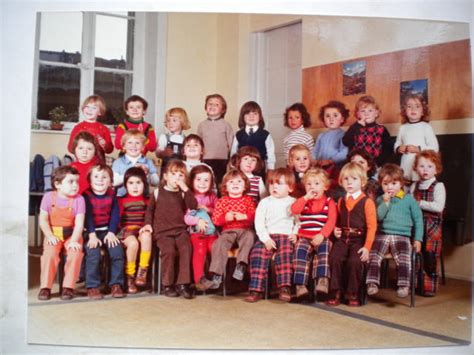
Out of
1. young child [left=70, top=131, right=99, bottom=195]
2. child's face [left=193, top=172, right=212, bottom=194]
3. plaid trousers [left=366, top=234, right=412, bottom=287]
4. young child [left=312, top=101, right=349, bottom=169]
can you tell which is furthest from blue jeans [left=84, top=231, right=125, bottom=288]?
plaid trousers [left=366, top=234, right=412, bottom=287]

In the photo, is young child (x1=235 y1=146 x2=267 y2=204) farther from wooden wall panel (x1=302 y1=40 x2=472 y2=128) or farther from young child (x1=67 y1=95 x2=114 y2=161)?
young child (x1=67 y1=95 x2=114 y2=161)

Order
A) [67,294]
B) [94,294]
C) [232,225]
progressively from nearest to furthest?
1. [67,294]
2. [94,294]
3. [232,225]

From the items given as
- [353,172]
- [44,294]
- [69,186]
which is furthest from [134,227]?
[353,172]

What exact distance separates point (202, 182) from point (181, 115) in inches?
10.5

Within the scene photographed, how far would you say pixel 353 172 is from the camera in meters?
1.89

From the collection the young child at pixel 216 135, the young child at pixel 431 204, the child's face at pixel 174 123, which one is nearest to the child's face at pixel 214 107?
the young child at pixel 216 135

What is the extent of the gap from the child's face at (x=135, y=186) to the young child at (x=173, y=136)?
0.10 meters

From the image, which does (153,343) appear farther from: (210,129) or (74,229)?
(210,129)

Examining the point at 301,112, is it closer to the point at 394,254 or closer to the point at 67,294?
the point at 394,254

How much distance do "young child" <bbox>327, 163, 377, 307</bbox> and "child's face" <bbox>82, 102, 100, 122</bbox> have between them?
32.3 inches

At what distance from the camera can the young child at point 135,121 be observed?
168cm

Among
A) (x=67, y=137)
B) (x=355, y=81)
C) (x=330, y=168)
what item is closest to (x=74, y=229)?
(x=67, y=137)

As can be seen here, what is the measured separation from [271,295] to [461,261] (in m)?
0.67

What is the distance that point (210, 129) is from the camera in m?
1.88
